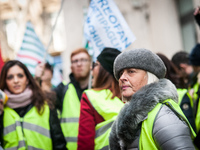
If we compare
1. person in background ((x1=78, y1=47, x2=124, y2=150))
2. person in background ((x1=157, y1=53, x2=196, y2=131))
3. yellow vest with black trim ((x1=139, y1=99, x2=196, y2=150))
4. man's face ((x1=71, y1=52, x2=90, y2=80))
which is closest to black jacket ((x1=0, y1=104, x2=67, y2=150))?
person in background ((x1=78, y1=47, x2=124, y2=150))

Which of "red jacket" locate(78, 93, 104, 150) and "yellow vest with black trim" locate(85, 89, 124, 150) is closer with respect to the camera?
"yellow vest with black trim" locate(85, 89, 124, 150)

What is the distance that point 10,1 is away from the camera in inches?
877

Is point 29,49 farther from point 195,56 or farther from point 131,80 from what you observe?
point 131,80

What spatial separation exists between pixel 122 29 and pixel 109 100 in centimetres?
128

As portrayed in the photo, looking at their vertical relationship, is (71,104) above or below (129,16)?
below

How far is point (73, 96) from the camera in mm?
4066

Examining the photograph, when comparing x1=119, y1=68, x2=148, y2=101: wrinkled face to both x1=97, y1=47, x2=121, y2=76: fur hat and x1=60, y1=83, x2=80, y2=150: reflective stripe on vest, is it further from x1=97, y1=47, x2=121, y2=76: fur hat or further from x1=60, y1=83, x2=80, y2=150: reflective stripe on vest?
x1=60, y1=83, x2=80, y2=150: reflective stripe on vest

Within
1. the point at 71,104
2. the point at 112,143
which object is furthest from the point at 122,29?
the point at 112,143

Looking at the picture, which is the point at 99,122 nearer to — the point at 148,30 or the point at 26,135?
the point at 26,135

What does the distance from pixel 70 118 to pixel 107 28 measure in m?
1.30

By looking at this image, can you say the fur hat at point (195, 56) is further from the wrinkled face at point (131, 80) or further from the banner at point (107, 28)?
the wrinkled face at point (131, 80)

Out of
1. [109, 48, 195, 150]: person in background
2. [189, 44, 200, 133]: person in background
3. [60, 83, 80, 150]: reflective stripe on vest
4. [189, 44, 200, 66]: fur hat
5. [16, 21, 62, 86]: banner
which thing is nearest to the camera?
[109, 48, 195, 150]: person in background

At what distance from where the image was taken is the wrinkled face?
85.0 inches

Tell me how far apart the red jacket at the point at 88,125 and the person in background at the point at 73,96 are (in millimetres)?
862
